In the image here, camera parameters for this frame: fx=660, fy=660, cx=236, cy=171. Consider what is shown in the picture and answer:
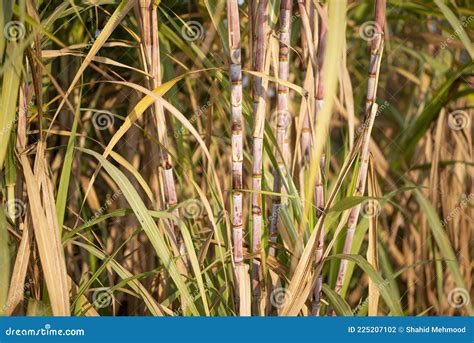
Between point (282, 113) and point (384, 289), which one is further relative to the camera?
point (282, 113)

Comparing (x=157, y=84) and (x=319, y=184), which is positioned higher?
(x=157, y=84)

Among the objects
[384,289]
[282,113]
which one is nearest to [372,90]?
[282,113]

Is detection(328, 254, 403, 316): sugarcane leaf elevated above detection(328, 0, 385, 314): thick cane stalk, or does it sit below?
below

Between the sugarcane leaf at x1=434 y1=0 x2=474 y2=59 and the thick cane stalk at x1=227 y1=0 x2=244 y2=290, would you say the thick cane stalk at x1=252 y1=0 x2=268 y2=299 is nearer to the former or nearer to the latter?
the thick cane stalk at x1=227 y1=0 x2=244 y2=290

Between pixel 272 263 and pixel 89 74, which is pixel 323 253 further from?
pixel 89 74

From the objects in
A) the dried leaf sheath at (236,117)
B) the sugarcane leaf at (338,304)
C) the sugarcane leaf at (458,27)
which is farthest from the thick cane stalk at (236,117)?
the sugarcane leaf at (458,27)

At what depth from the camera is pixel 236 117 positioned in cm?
72

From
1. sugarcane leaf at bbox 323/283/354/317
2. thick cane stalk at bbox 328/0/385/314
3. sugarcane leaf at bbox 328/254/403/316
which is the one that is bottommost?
sugarcane leaf at bbox 323/283/354/317

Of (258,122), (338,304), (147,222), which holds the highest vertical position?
(258,122)

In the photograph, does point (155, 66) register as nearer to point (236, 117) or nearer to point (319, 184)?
point (236, 117)

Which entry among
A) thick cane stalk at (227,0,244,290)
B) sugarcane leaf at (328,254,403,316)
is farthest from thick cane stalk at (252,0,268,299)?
sugarcane leaf at (328,254,403,316)

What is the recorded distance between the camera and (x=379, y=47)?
74 cm

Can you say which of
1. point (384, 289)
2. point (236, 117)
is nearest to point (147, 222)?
point (236, 117)

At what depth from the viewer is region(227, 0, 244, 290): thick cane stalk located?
2.26 ft
